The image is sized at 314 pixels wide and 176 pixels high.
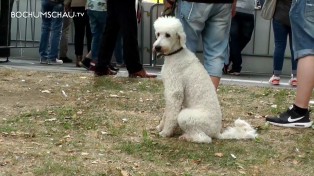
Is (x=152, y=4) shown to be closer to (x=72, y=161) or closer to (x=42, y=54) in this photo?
(x=42, y=54)

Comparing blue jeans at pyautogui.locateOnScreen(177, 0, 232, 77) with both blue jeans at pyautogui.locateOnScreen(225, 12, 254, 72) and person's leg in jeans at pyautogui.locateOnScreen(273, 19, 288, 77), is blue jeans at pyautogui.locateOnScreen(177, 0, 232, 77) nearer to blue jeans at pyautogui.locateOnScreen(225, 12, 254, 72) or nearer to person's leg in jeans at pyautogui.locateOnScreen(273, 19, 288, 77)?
person's leg in jeans at pyautogui.locateOnScreen(273, 19, 288, 77)

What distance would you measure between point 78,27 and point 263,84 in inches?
132

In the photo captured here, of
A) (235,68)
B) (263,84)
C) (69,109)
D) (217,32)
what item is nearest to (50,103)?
(69,109)

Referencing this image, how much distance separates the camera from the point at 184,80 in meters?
4.89

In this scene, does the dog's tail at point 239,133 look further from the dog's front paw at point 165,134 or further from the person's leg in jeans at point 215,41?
the person's leg in jeans at point 215,41

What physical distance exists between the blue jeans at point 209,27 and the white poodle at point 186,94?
0.42 m

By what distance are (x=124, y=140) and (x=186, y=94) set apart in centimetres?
62

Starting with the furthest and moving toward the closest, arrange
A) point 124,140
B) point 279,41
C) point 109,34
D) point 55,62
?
point 55,62 → point 279,41 → point 109,34 → point 124,140

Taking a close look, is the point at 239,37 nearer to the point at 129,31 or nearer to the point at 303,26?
the point at 129,31

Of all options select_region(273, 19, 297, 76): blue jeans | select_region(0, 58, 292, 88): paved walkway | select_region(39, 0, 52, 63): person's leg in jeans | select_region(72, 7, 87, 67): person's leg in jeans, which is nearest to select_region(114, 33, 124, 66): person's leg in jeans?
select_region(0, 58, 292, 88): paved walkway

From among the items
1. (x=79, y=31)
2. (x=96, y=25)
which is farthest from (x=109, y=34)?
(x=79, y=31)

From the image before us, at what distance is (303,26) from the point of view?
5.26m

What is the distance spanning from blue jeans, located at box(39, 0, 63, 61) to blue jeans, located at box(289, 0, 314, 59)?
567 centimetres

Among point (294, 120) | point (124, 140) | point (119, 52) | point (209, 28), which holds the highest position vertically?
point (209, 28)
